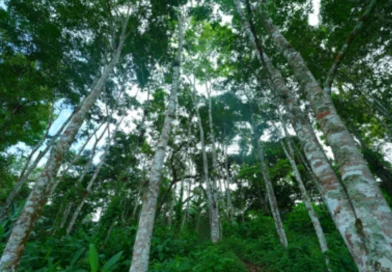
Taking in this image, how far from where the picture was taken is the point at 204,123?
1802 centimetres

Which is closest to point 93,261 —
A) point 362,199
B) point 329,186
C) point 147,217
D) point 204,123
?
point 147,217

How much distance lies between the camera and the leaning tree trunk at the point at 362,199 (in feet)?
5.24

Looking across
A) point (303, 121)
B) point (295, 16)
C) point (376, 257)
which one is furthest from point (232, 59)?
point (376, 257)

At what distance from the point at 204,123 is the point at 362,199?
1629cm

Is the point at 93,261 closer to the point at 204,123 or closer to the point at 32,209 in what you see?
the point at 32,209

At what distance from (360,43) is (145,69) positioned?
11.4 metres

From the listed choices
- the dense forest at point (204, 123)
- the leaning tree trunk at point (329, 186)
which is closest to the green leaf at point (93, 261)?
the dense forest at point (204, 123)

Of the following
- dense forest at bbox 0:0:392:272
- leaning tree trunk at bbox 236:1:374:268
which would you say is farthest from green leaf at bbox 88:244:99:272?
leaning tree trunk at bbox 236:1:374:268

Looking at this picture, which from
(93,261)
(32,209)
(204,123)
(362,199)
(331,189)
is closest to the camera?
(362,199)

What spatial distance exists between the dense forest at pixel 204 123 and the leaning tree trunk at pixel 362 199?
0.01 meters

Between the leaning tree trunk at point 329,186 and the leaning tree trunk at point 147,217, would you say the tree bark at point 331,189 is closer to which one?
the leaning tree trunk at point 329,186

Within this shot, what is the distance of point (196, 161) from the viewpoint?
19875 millimetres

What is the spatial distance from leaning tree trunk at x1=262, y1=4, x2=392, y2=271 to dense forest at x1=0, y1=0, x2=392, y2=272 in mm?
11

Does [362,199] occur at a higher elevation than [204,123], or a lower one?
lower
